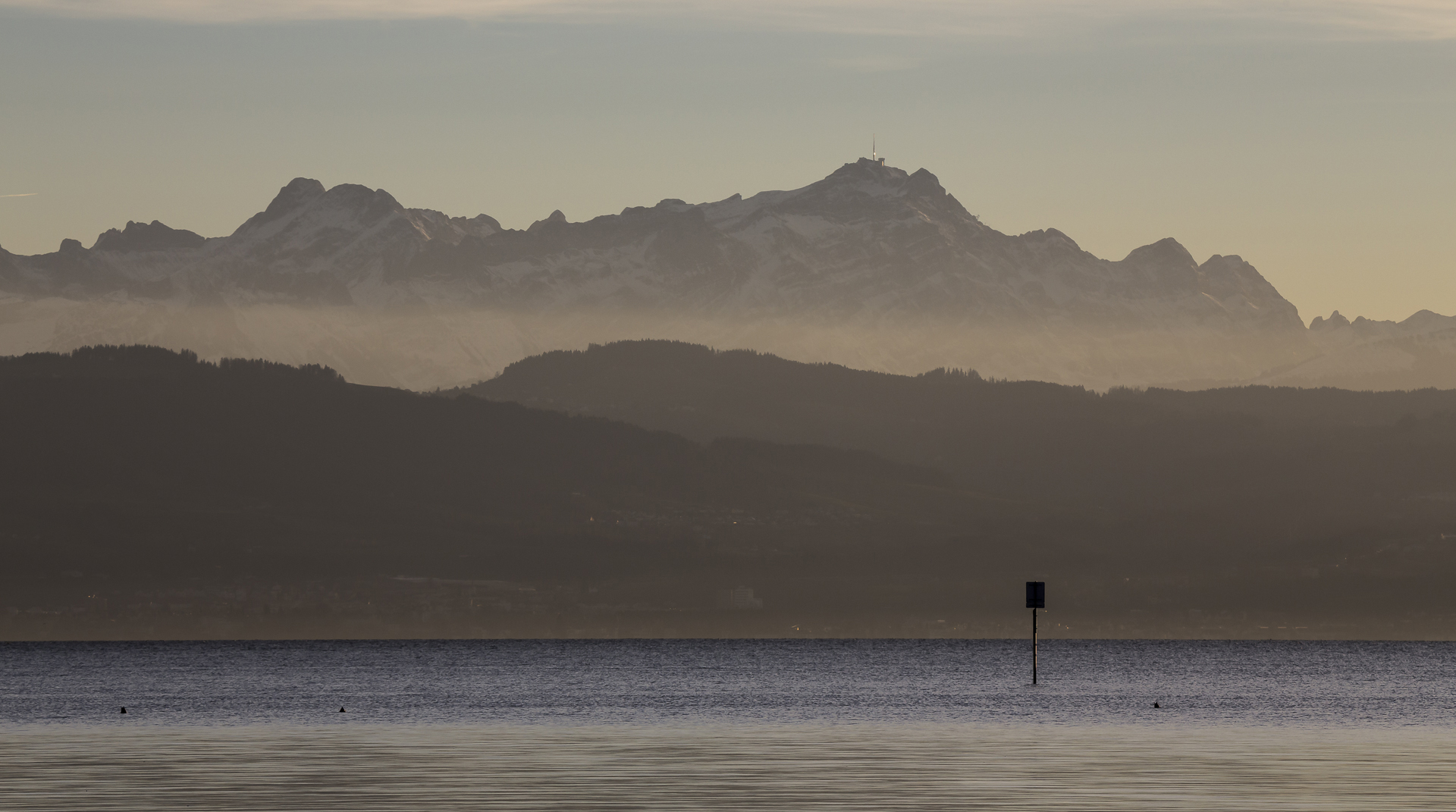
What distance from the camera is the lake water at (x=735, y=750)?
56.1 metres

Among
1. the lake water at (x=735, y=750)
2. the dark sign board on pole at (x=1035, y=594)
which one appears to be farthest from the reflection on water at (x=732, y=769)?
the dark sign board on pole at (x=1035, y=594)

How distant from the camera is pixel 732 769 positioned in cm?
6556

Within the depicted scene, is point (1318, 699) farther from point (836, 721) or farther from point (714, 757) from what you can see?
point (714, 757)

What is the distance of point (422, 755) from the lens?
73.3m

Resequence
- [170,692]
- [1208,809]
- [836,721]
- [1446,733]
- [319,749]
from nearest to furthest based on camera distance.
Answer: [1208,809], [319,749], [1446,733], [836,721], [170,692]

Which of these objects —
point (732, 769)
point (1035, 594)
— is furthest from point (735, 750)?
point (1035, 594)

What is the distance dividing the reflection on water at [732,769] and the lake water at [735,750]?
0.20 meters

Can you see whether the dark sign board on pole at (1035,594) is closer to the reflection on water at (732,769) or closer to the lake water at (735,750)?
the lake water at (735,750)

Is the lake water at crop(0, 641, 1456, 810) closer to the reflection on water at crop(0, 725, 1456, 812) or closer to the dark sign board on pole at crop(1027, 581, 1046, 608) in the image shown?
the reflection on water at crop(0, 725, 1456, 812)

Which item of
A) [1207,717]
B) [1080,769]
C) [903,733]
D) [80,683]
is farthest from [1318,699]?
[80,683]

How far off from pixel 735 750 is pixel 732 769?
949cm

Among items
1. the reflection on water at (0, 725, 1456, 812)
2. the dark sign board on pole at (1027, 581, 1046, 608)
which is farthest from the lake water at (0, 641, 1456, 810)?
the dark sign board on pole at (1027, 581, 1046, 608)

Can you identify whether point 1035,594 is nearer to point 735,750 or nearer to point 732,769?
point 735,750

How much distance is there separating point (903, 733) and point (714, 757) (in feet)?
55.5
